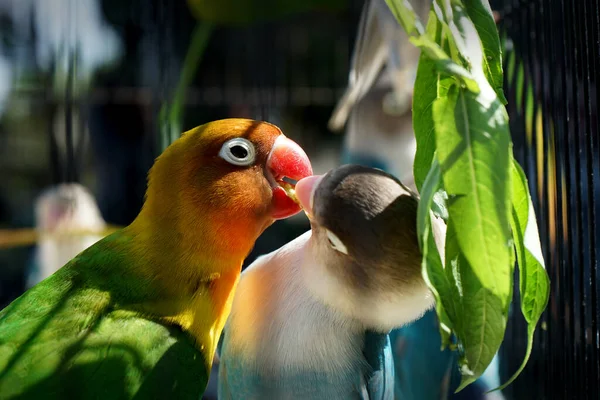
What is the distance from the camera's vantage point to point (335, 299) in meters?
0.39

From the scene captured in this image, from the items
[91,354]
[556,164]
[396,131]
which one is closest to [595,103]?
[556,164]

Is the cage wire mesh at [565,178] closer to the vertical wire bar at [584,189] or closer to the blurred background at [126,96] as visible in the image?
the vertical wire bar at [584,189]

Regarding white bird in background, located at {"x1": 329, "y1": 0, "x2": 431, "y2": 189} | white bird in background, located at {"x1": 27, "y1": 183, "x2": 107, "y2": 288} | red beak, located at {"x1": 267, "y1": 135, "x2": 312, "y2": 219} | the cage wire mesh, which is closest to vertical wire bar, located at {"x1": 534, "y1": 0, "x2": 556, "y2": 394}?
the cage wire mesh

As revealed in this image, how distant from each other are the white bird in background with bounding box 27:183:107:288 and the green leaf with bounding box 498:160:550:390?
2.87 ft

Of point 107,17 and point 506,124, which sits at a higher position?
point 107,17

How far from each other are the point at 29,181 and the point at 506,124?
1.61 metres

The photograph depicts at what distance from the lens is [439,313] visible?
28 cm

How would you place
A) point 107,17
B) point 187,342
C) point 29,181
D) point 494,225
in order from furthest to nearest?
point 29,181 < point 107,17 < point 187,342 < point 494,225

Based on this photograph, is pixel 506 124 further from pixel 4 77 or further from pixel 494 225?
pixel 4 77

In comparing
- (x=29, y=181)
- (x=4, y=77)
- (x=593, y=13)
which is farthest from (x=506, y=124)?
(x=29, y=181)

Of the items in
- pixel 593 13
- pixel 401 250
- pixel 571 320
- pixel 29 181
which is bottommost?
pixel 29 181

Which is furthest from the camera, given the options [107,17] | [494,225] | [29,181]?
[29,181]

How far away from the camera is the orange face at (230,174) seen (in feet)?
1.53

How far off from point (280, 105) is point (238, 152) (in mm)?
930
